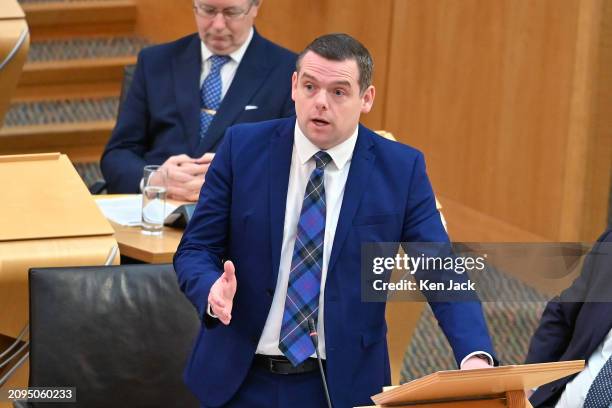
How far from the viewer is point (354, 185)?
270cm

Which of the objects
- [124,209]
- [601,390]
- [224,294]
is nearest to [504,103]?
[124,209]

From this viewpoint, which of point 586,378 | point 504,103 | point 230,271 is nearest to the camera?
point 230,271

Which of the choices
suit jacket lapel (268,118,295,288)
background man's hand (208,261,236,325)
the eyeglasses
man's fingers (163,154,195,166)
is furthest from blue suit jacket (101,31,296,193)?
background man's hand (208,261,236,325)

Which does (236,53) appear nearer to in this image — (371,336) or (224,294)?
(371,336)

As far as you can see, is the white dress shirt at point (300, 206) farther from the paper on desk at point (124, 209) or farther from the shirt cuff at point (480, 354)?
the paper on desk at point (124, 209)

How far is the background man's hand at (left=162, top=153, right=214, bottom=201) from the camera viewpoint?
4.15 meters

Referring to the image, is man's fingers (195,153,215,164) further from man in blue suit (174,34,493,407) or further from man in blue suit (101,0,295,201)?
man in blue suit (174,34,493,407)

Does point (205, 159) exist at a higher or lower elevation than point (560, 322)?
higher

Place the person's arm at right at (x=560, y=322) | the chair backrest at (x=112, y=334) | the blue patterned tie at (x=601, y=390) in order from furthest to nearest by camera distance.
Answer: the person's arm at right at (x=560, y=322) → the blue patterned tie at (x=601, y=390) → the chair backrest at (x=112, y=334)

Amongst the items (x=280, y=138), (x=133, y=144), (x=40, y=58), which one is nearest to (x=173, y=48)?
(x=133, y=144)

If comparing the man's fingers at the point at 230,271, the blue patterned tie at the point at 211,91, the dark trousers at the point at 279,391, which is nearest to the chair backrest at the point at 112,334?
the dark trousers at the point at 279,391

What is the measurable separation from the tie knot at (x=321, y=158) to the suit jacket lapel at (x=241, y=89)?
1847mm

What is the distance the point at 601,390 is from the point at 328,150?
1.13 metres

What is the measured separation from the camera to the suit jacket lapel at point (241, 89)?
14.8 feet
